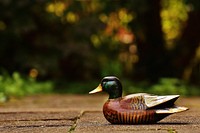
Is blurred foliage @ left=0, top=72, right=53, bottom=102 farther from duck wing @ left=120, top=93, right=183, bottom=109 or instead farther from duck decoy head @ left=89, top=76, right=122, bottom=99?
duck wing @ left=120, top=93, right=183, bottom=109

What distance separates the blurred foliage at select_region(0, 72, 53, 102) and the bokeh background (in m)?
0.02

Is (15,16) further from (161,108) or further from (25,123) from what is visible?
(161,108)

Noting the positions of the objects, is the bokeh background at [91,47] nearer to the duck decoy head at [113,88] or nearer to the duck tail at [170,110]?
the duck decoy head at [113,88]

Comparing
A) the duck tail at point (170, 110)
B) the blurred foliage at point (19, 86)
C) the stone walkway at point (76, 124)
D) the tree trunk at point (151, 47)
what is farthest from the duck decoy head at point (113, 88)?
the tree trunk at point (151, 47)

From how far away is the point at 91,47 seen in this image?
39.6ft

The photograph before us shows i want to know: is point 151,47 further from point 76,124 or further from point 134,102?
point 134,102

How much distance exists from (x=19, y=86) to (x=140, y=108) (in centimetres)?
587

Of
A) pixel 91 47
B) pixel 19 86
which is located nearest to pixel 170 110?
pixel 19 86

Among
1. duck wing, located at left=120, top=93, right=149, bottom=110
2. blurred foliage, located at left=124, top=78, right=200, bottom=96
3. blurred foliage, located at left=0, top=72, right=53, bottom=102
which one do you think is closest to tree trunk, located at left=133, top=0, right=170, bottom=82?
blurred foliage, located at left=124, top=78, right=200, bottom=96

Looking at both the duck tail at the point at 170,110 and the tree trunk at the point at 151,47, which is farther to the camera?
the tree trunk at the point at 151,47

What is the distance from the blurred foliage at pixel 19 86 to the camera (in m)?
8.99

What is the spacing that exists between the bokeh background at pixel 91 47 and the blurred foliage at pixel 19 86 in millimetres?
19

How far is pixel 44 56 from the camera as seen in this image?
11.3 meters

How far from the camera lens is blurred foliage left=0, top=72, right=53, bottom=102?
29.5 ft
